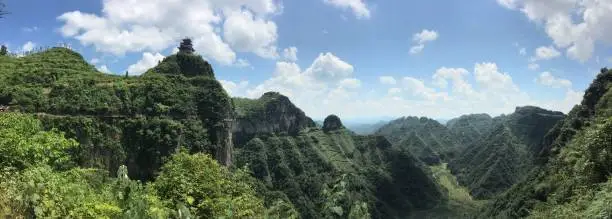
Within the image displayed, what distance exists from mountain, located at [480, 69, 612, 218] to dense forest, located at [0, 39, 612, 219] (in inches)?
8.5

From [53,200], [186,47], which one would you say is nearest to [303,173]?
[186,47]

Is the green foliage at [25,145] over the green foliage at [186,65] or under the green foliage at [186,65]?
under

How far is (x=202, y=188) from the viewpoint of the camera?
24781 mm

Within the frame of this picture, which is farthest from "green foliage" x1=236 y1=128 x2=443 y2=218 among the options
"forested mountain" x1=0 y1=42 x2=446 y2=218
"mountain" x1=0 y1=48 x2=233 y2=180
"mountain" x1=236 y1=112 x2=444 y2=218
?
"mountain" x1=0 y1=48 x2=233 y2=180

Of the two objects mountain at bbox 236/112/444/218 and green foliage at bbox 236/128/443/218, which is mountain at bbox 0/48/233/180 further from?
green foliage at bbox 236/128/443/218

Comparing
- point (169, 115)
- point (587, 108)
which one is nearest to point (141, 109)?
point (169, 115)

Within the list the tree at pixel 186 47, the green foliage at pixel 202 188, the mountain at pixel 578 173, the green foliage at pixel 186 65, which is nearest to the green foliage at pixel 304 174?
the green foliage at pixel 186 65

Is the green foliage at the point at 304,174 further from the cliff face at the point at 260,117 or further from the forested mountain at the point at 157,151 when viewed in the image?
the cliff face at the point at 260,117

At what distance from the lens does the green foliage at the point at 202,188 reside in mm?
23094

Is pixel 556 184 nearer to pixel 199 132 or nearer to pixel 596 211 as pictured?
pixel 596 211

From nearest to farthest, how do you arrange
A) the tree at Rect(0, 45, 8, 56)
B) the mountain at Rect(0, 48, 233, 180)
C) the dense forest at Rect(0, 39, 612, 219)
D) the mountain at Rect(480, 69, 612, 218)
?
1. the dense forest at Rect(0, 39, 612, 219)
2. the mountain at Rect(480, 69, 612, 218)
3. the mountain at Rect(0, 48, 233, 180)
4. the tree at Rect(0, 45, 8, 56)

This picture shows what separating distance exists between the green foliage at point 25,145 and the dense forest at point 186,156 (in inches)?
2.2

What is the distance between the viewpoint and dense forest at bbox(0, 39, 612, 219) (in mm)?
17156

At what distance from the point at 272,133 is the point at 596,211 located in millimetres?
165170
